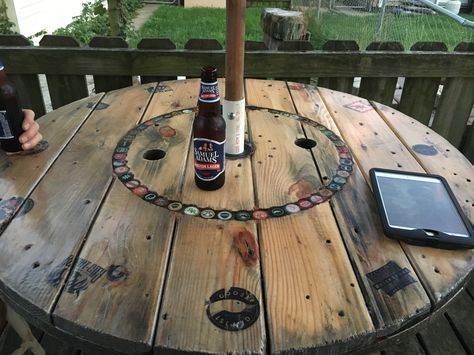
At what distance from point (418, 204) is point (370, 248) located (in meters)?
0.23

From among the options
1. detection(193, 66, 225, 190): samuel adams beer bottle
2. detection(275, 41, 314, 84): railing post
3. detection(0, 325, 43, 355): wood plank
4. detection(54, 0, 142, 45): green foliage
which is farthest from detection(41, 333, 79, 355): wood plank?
detection(54, 0, 142, 45): green foliage

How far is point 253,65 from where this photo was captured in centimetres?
249

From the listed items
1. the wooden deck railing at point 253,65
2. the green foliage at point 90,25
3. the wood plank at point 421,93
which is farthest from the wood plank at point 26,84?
the green foliage at point 90,25

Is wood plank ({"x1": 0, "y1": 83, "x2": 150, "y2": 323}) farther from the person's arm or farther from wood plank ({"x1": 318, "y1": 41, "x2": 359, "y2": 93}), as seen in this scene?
wood plank ({"x1": 318, "y1": 41, "x2": 359, "y2": 93})

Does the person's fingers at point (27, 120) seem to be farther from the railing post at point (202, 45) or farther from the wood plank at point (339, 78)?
the wood plank at point (339, 78)

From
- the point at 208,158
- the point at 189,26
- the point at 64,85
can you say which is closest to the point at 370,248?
the point at 208,158

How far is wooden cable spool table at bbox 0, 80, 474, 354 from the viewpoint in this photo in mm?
822

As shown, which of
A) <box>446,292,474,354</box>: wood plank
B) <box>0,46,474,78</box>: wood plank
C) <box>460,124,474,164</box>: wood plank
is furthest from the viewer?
<box>460,124,474,164</box>: wood plank

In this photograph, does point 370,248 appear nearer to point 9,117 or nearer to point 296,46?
point 9,117

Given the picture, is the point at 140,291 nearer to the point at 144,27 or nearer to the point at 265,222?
the point at 265,222

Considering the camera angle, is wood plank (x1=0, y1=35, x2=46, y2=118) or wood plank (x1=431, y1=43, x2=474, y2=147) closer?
wood plank (x1=0, y1=35, x2=46, y2=118)

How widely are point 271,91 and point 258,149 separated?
603mm

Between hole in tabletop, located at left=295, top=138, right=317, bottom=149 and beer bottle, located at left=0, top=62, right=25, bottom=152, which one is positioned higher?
beer bottle, located at left=0, top=62, right=25, bottom=152

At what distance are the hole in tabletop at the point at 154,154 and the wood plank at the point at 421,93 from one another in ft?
6.34
